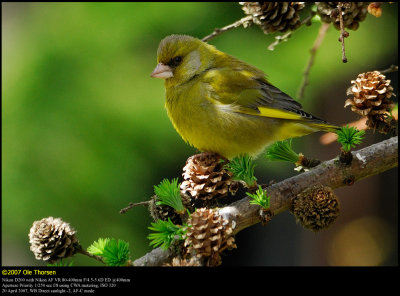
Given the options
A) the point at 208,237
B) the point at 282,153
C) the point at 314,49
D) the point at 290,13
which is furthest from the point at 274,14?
the point at 208,237

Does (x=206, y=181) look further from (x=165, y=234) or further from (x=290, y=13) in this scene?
(x=290, y=13)

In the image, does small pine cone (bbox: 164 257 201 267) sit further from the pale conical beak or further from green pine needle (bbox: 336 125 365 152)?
the pale conical beak

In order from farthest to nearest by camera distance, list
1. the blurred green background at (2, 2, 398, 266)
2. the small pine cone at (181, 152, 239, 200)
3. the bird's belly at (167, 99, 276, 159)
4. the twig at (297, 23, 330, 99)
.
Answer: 1. the blurred green background at (2, 2, 398, 266)
2. the bird's belly at (167, 99, 276, 159)
3. the twig at (297, 23, 330, 99)
4. the small pine cone at (181, 152, 239, 200)

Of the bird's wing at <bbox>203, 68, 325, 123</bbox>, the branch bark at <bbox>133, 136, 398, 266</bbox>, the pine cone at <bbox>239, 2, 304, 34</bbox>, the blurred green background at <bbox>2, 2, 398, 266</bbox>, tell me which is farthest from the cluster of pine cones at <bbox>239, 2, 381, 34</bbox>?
the blurred green background at <bbox>2, 2, 398, 266</bbox>

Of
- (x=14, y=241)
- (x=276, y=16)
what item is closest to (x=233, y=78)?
(x=276, y=16)
